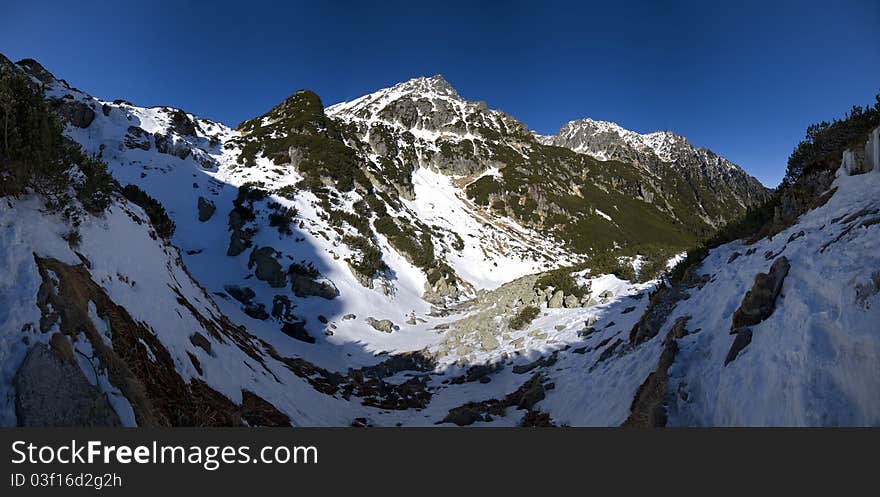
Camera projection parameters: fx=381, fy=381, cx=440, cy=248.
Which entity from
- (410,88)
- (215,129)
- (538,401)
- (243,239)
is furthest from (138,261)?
(410,88)

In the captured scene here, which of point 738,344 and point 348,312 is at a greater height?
point 348,312

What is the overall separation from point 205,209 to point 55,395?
115ft

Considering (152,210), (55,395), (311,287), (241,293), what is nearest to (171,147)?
(241,293)

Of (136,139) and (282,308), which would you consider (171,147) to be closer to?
(136,139)

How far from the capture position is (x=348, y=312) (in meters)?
27.6

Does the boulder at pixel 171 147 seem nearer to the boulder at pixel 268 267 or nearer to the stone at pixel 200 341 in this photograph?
the boulder at pixel 268 267

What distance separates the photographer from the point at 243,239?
104ft

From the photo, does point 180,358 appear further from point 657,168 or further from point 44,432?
point 657,168

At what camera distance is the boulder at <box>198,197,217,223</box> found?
113 ft

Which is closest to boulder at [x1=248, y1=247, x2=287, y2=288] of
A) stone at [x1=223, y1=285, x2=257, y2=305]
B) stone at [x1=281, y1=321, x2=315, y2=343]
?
stone at [x1=223, y1=285, x2=257, y2=305]

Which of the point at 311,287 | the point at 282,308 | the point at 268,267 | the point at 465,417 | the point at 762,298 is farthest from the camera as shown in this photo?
the point at 268,267

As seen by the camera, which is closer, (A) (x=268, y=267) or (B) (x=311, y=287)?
(B) (x=311, y=287)

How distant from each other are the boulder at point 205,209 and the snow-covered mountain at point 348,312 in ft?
0.58

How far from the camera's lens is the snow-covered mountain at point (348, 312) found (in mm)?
5078
